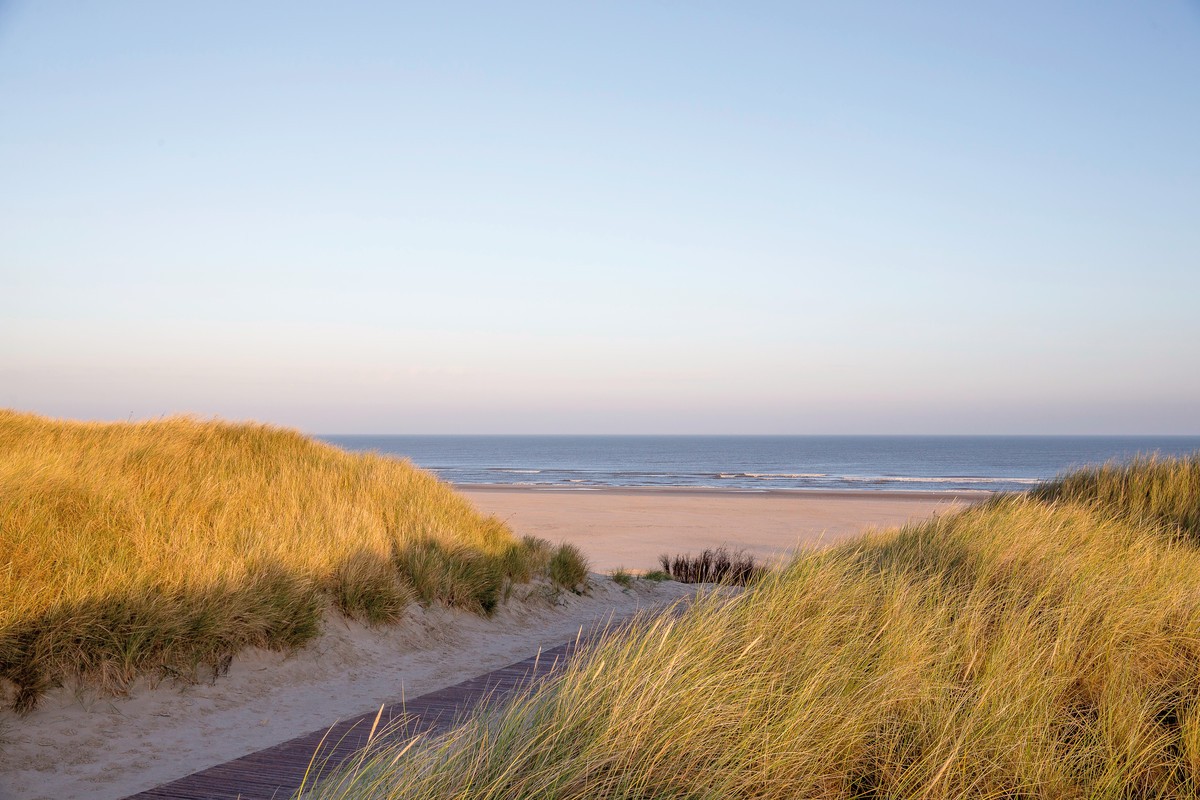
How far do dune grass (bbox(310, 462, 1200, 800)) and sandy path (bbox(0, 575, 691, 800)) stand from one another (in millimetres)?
1350

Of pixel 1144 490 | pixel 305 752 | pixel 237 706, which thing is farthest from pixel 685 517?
pixel 305 752

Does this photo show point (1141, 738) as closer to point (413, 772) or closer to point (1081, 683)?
point (1081, 683)

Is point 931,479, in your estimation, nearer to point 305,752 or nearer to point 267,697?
A: point 267,697

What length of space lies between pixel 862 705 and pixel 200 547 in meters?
5.83

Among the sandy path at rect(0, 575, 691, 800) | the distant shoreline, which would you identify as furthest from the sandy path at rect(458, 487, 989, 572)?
the sandy path at rect(0, 575, 691, 800)

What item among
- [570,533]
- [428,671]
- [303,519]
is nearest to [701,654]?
[428,671]

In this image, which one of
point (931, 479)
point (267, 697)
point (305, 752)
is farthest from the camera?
point (931, 479)

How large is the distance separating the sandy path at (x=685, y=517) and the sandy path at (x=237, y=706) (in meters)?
8.58

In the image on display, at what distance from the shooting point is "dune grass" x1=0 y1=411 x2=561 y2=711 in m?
5.91

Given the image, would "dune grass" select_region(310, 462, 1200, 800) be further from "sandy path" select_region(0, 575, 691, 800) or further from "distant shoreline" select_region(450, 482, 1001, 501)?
"distant shoreline" select_region(450, 482, 1001, 501)

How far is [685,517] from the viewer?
2984cm

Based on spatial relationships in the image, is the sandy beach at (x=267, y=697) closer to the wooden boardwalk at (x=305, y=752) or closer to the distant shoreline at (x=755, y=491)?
the wooden boardwalk at (x=305, y=752)

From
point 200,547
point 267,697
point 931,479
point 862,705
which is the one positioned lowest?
point 931,479

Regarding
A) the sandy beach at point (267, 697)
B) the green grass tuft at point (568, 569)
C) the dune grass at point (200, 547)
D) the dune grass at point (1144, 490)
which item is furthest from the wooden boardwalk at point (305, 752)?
the dune grass at point (1144, 490)
